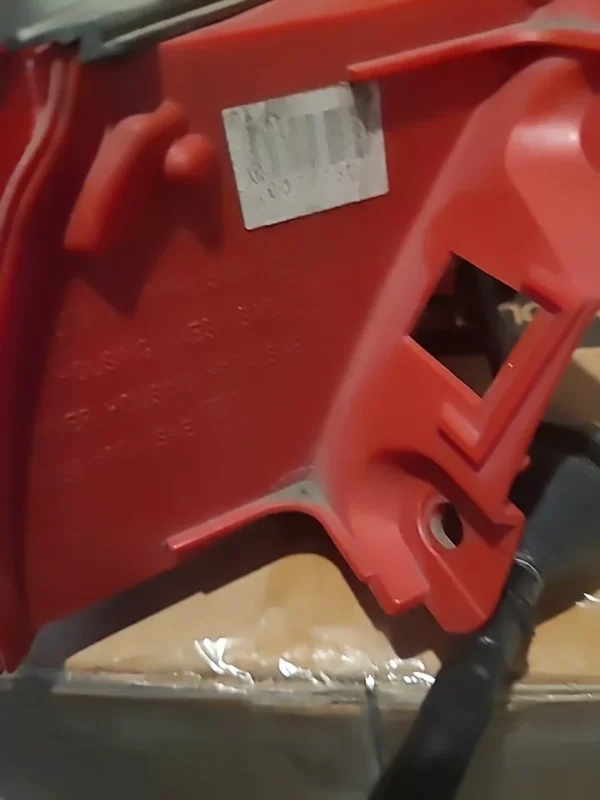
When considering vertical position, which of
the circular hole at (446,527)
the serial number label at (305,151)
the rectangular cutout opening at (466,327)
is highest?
the serial number label at (305,151)

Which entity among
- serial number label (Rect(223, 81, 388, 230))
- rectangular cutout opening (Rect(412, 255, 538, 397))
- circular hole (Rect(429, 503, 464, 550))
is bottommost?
circular hole (Rect(429, 503, 464, 550))

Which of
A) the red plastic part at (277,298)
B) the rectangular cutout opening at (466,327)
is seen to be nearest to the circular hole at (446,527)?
the red plastic part at (277,298)

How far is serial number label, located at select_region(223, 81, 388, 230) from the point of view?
444mm

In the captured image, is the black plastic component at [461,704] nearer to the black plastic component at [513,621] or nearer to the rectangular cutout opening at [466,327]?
A: the black plastic component at [513,621]

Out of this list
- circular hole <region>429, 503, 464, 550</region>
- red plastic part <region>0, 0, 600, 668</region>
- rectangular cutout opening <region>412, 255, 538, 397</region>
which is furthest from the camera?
rectangular cutout opening <region>412, 255, 538, 397</region>

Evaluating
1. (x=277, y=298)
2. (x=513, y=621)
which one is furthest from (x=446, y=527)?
(x=277, y=298)

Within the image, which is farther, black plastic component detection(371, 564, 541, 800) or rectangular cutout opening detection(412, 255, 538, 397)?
rectangular cutout opening detection(412, 255, 538, 397)

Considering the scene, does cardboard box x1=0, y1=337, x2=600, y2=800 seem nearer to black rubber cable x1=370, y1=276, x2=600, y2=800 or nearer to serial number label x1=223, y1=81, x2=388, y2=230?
black rubber cable x1=370, y1=276, x2=600, y2=800

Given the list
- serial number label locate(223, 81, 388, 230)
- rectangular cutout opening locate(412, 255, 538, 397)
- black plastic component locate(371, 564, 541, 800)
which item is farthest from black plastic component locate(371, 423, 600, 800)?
serial number label locate(223, 81, 388, 230)

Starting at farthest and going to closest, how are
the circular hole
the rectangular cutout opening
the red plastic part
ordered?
1. the rectangular cutout opening
2. the circular hole
3. the red plastic part

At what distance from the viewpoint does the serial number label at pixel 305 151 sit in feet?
1.46

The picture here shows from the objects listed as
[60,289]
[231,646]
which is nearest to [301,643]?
[231,646]

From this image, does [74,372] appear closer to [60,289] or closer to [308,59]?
[60,289]

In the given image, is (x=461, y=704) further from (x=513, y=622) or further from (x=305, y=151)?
(x=305, y=151)
